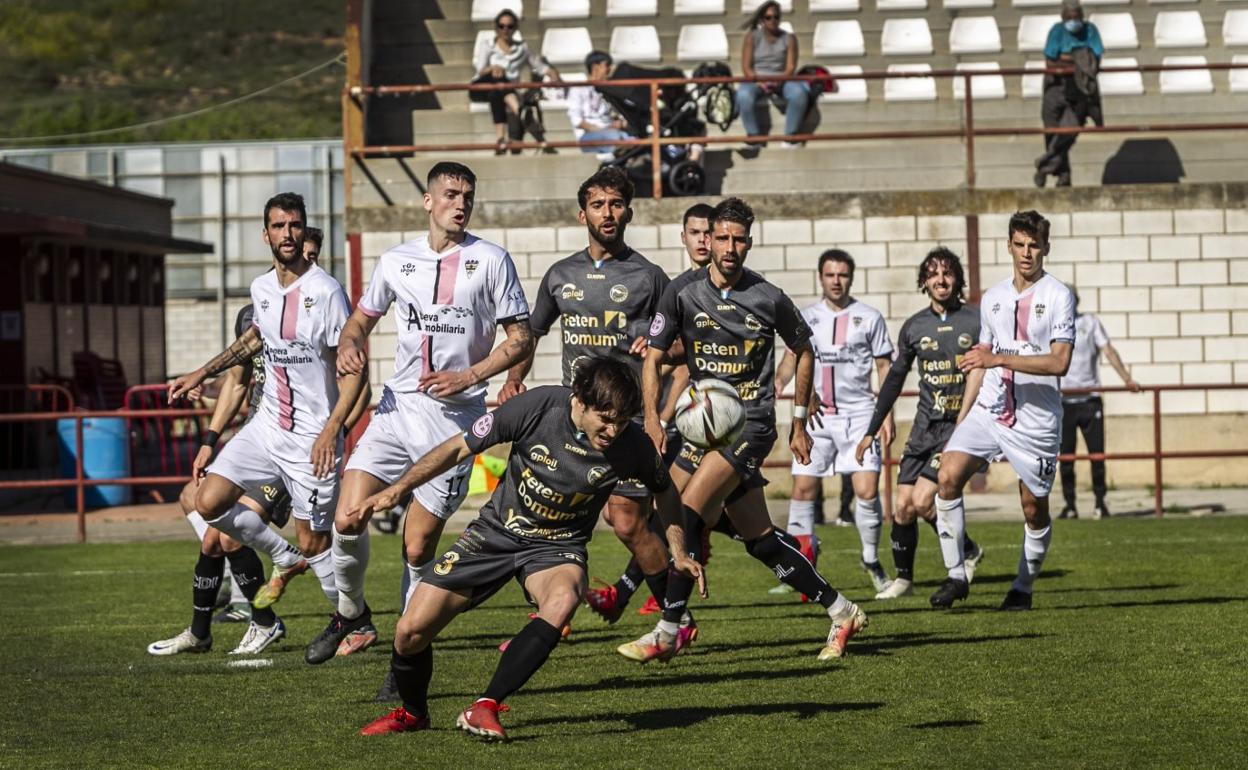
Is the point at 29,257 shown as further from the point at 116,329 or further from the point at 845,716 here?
the point at 845,716

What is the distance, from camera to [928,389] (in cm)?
1145

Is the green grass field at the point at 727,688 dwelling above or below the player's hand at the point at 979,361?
below

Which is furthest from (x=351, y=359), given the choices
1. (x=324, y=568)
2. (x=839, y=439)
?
(x=839, y=439)

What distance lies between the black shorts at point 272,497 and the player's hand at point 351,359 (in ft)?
4.78

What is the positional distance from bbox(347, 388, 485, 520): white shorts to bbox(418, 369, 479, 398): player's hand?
0.35m

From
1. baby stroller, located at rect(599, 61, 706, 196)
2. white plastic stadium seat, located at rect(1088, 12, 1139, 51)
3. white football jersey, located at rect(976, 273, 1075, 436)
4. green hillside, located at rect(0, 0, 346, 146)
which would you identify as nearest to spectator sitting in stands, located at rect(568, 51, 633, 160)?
baby stroller, located at rect(599, 61, 706, 196)

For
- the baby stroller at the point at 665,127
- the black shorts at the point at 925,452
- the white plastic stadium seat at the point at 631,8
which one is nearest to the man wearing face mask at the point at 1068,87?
the baby stroller at the point at 665,127

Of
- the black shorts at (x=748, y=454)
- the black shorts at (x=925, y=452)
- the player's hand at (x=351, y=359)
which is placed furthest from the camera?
the black shorts at (x=925, y=452)

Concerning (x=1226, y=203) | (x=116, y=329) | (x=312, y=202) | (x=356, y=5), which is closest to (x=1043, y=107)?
(x=1226, y=203)

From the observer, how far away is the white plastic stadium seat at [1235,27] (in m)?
24.2

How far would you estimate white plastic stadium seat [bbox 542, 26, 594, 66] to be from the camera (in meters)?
24.1

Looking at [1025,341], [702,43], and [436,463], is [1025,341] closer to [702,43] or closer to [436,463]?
[436,463]

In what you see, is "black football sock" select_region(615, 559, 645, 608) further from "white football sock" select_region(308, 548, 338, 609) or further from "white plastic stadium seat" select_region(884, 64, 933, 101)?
"white plastic stadium seat" select_region(884, 64, 933, 101)

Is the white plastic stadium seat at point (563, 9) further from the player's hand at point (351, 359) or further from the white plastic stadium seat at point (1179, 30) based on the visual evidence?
the player's hand at point (351, 359)
